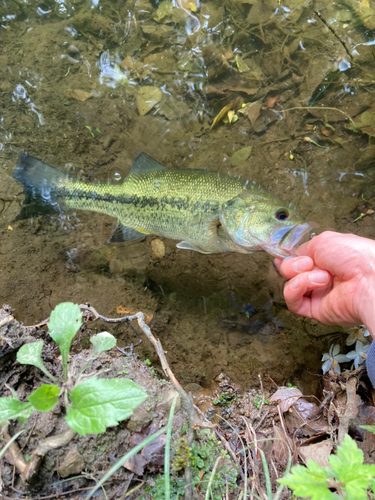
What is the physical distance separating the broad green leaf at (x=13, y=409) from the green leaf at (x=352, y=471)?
1423 mm

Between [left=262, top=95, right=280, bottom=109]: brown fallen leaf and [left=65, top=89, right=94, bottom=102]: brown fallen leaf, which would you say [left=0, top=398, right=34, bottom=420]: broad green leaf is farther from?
[left=262, top=95, right=280, bottom=109]: brown fallen leaf

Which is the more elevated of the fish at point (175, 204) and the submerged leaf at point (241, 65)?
the submerged leaf at point (241, 65)

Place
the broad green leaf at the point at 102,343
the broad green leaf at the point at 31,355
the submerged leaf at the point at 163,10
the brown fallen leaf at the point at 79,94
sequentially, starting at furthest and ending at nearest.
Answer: the submerged leaf at the point at 163,10 < the brown fallen leaf at the point at 79,94 < the broad green leaf at the point at 102,343 < the broad green leaf at the point at 31,355

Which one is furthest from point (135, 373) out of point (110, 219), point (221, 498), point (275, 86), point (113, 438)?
point (275, 86)

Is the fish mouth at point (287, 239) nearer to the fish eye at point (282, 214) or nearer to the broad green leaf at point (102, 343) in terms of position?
the fish eye at point (282, 214)

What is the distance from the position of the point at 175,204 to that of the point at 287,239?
1262 mm

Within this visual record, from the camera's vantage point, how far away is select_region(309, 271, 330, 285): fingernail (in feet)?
8.53

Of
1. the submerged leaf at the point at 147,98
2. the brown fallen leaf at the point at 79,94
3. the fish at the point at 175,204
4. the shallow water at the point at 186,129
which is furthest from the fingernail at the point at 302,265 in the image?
the brown fallen leaf at the point at 79,94

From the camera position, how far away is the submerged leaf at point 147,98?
4512mm

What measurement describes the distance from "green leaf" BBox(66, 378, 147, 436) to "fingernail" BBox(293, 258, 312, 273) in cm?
180

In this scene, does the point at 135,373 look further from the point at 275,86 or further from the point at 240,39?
the point at 240,39

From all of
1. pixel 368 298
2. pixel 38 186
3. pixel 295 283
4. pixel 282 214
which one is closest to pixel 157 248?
pixel 38 186

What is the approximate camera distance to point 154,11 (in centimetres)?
479


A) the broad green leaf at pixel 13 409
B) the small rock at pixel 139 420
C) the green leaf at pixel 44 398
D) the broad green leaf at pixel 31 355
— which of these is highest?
the green leaf at pixel 44 398
